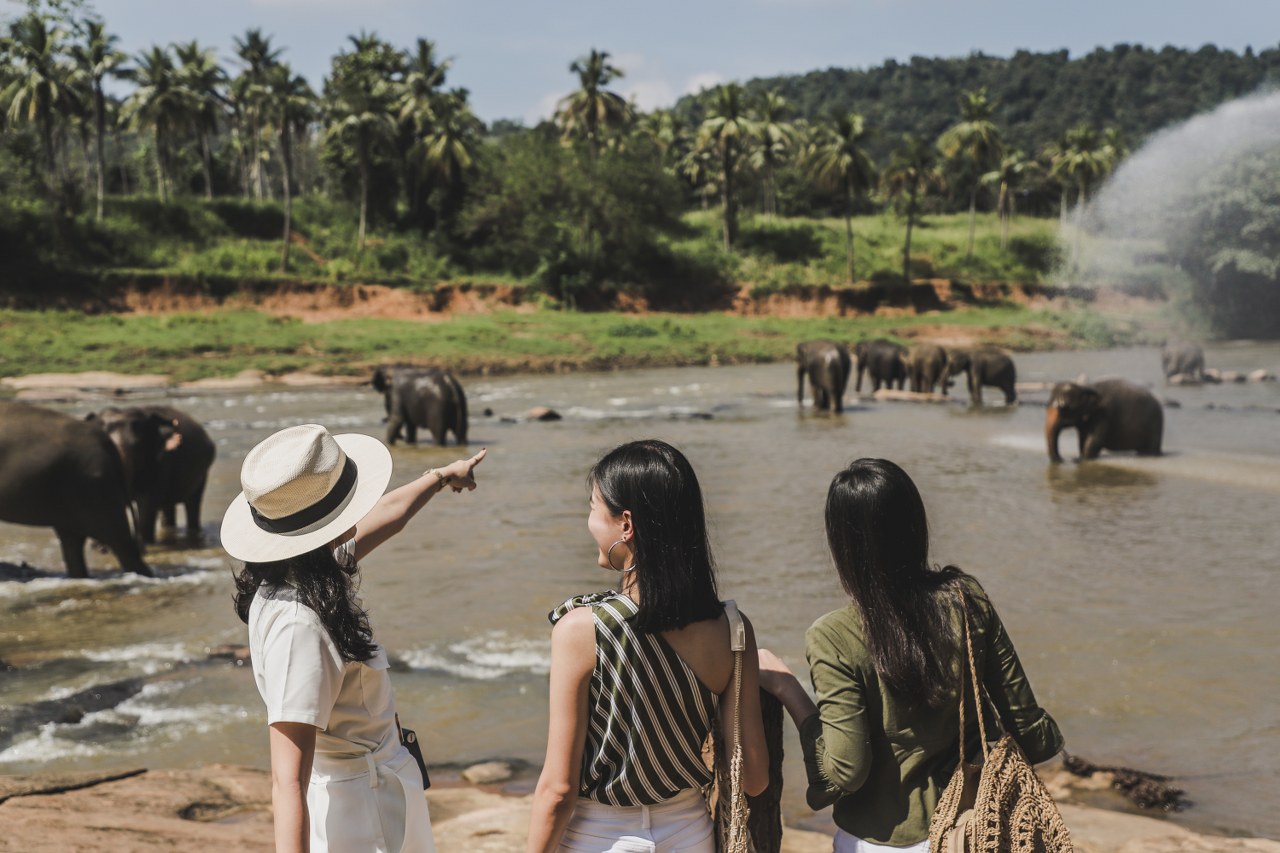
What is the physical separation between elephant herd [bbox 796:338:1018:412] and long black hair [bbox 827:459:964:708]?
22665 millimetres

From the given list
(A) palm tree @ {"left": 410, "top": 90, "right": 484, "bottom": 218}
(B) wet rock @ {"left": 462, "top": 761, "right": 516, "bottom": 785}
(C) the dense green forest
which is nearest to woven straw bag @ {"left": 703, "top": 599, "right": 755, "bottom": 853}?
(B) wet rock @ {"left": 462, "top": 761, "right": 516, "bottom": 785}

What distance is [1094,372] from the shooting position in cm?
3753

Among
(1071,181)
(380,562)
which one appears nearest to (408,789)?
(380,562)

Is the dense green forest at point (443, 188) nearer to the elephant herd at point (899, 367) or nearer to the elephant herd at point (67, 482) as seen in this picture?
the elephant herd at point (899, 367)

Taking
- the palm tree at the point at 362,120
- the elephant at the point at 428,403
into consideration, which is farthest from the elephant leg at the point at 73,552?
the palm tree at the point at 362,120

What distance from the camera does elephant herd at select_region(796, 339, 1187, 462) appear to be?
57.5 ft

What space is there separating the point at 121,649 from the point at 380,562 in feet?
10.8

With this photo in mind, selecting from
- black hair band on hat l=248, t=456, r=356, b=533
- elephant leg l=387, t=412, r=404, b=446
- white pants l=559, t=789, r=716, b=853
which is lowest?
elephant leg l=387, t=412, r=404, b=446

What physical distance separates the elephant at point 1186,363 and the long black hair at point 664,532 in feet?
107

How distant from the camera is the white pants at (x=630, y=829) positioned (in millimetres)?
2662

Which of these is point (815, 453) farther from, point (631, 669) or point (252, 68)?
point (252, 68)

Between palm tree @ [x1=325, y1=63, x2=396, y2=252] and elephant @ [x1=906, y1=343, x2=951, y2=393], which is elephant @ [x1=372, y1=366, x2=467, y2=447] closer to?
elephant @ [x1=906, y1=343, x2=951, y2=393]

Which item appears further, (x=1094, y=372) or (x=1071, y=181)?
(x=1071, y=181)

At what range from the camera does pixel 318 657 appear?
263 cm
